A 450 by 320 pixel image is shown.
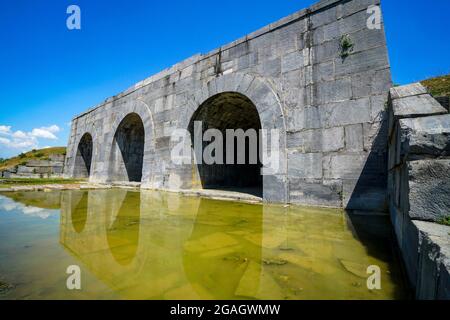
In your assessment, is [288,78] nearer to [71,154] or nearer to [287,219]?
[287,219]

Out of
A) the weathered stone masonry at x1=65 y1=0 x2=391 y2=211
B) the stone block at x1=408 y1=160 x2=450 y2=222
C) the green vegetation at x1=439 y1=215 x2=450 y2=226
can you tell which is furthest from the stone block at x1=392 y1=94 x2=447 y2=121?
the weathered stone masonry at x1=65 y1=0 x2=391 y2=211

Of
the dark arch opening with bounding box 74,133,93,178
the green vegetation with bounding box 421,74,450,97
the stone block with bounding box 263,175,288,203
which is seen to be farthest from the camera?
the dark arch opening with bounding box 74,133,93,178

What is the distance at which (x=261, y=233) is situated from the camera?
103 inches

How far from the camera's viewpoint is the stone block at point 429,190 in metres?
1.42

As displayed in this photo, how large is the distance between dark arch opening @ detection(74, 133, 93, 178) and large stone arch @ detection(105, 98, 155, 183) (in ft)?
15.8

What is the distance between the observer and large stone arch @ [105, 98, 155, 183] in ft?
27.1

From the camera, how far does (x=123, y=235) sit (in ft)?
8.16

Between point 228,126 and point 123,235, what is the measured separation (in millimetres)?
5627

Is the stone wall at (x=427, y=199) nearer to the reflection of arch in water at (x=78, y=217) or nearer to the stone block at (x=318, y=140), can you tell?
the stone block at (x=318, y=140)

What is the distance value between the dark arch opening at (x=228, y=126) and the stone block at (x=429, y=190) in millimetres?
4539

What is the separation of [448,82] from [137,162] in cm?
1079

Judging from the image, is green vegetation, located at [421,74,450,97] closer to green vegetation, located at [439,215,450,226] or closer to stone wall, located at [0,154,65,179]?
green vegetation, located at [439,215,450,226]

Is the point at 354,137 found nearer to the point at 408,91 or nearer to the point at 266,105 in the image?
the point at 408,91
